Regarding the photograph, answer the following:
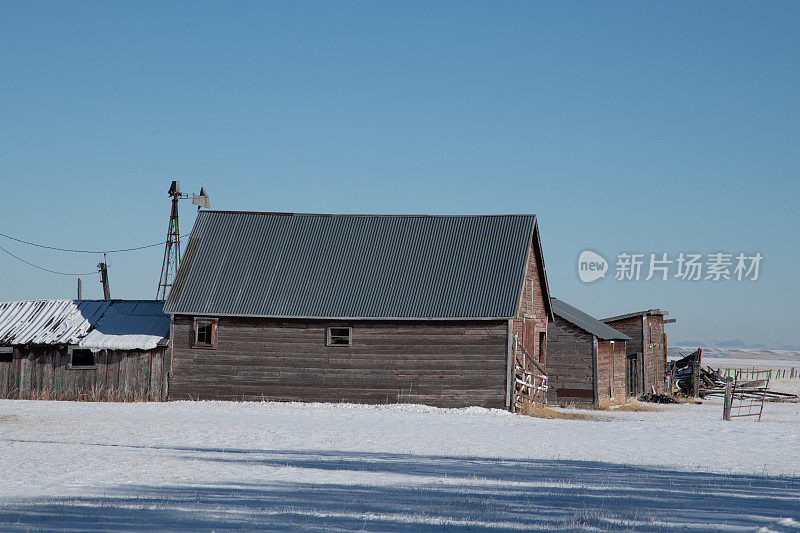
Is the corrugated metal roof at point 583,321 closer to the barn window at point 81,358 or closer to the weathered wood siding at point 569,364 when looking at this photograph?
the weathered wood siding at point 569,364

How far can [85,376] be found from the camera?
3325 centimetres

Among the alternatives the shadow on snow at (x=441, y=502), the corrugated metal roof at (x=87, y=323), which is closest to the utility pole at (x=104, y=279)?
the corrugated metal roof at (x=87, y=323)

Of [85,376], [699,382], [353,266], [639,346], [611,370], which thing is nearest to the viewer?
[85,376]

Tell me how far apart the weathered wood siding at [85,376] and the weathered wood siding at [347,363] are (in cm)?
92

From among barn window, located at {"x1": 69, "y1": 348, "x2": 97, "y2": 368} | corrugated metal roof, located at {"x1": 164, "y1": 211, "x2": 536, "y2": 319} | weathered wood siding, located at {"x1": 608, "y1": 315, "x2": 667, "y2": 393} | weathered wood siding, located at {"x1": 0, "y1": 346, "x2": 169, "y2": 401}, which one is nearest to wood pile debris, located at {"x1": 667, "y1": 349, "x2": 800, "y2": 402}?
weathered wood siding, located at {"x1": 608, "y1": 315, "x2": 667, "y2": 393}

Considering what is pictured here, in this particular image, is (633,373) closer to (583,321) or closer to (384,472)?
(583,321)

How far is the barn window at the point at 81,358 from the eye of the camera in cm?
3344

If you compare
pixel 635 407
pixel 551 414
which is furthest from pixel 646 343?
pixel 551 414

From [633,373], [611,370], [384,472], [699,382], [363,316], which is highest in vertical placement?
[363,316]

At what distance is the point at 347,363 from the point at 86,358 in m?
10.5

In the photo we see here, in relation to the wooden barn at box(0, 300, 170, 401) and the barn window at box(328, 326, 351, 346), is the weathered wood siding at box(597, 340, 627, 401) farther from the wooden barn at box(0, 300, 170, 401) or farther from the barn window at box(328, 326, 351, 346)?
the wooden barn at box(0, 300, 170, 401)

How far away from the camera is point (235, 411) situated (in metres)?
28.9

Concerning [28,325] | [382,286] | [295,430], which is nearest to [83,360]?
[28,325]

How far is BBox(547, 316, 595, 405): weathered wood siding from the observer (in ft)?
119
